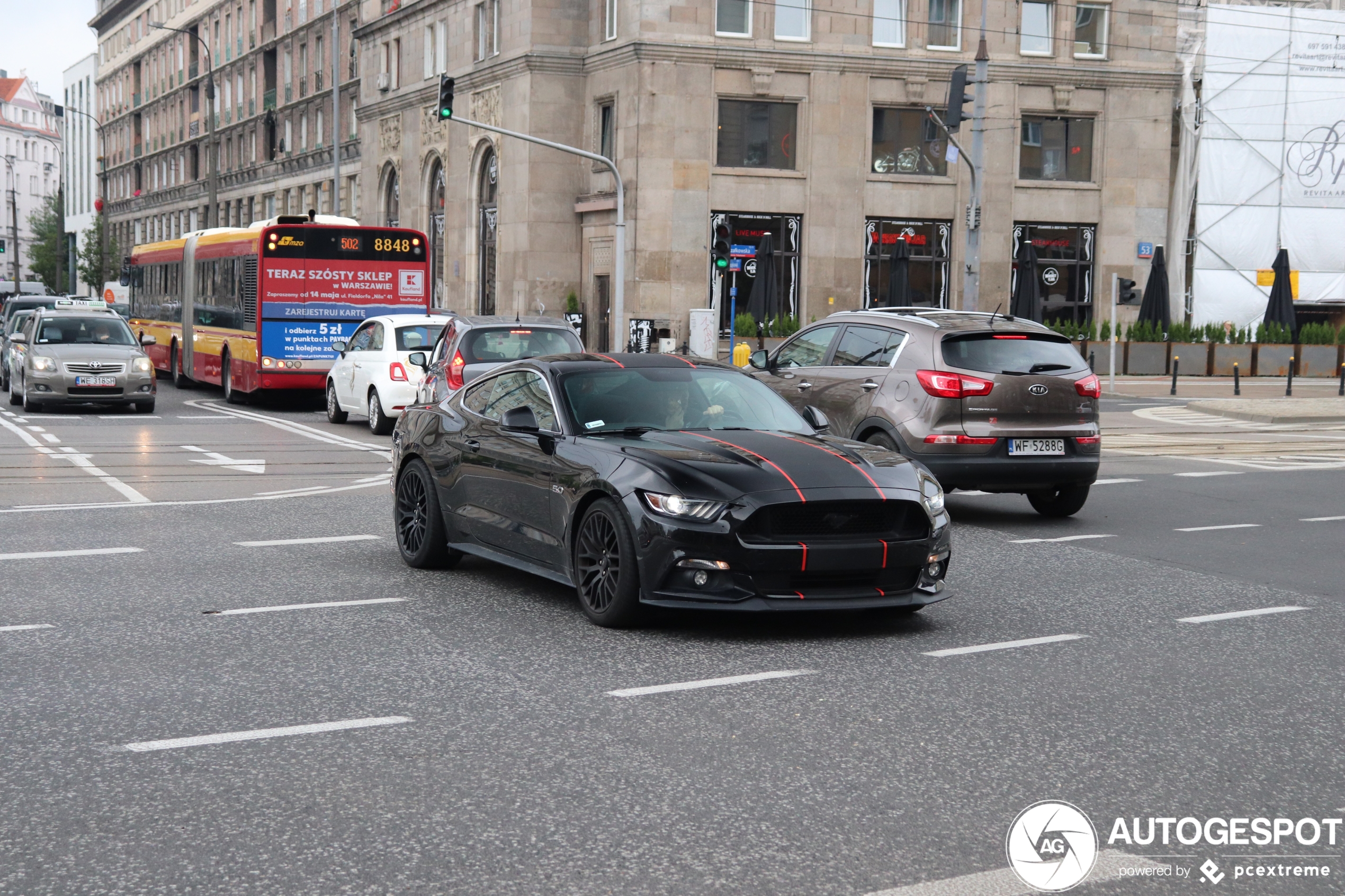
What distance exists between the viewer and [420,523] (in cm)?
983

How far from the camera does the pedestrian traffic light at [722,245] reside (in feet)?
97.5

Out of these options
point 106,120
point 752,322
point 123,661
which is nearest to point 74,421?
point 123,661

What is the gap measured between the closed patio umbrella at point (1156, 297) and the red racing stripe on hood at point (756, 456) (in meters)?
A: 33.7

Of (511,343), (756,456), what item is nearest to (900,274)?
(511,343)

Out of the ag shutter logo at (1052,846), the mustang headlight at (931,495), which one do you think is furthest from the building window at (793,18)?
the ag shutter logo at (1052,846)

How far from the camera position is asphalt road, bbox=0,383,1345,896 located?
4.46 meters

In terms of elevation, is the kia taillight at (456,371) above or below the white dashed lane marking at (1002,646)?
above

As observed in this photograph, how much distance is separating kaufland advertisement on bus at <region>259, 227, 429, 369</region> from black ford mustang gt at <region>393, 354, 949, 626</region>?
52.2 feet

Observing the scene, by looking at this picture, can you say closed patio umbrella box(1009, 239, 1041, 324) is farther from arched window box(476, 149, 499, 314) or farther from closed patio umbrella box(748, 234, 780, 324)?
arched window box(476, 149, 499, 314)

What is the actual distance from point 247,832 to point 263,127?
77.1m

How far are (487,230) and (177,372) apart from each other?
60.5 feet

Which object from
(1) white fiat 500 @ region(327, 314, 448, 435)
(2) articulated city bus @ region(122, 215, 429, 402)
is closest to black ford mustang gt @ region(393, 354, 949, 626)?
(1) white fiat 500 @ region(327, 314, 448, 435)

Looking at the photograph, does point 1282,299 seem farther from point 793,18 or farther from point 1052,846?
point 1052,846

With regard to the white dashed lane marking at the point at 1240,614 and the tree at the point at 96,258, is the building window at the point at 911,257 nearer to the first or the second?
the white dashed lane marking at the point at 1240,614
